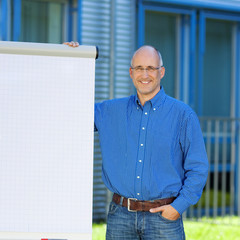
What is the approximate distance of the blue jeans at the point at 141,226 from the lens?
2.92 metres

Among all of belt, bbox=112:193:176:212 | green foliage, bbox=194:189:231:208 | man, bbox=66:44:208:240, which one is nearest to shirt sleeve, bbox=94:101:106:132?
man, bbox=66:44:208:240

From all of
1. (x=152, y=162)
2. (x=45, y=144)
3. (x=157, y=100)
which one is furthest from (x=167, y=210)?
(x=45, y=144)

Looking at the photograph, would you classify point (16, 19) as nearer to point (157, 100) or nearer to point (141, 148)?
point (157, 100)

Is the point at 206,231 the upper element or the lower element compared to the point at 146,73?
lower

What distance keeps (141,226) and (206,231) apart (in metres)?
3.10

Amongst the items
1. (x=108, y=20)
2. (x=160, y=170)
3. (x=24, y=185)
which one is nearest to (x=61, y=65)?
(x=24, y=185)

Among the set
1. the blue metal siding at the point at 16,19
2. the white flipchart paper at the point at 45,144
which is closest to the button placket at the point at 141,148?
the white flipchart paper at the point at 45,144

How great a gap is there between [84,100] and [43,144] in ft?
1.23

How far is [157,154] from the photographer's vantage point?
9.70 ft

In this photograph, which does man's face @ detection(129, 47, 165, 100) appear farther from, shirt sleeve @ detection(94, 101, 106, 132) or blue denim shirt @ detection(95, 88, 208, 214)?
shirt sleeve @ detection(94, 101, 106, 132)

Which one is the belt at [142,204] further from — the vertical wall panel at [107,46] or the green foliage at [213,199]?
the green foliage at [213,199]

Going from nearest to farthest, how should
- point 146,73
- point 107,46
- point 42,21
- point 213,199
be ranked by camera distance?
1. point 146,73
2. point 107,46
3. point 42,21
4. point 213,199

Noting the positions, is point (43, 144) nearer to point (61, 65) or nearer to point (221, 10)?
point (61, 65)

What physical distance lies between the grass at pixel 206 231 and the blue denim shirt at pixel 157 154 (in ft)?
8.04
